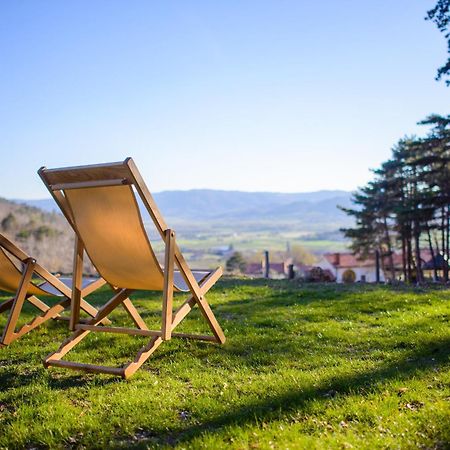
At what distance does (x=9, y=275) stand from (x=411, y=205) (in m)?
22.7

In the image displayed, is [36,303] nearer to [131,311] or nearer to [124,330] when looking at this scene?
[131,311]

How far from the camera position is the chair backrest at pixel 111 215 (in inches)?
153

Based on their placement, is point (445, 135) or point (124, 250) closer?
point (124, 250)

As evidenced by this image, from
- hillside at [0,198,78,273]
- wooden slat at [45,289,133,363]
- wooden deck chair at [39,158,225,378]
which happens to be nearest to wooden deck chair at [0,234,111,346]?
wooden slat at [45,289,133,363]

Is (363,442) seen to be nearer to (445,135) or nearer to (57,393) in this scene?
(57,393)

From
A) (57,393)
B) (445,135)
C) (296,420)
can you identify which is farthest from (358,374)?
(445,135)

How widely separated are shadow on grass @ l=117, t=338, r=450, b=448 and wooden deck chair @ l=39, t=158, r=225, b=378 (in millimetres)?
972

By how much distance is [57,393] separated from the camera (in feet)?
12.3

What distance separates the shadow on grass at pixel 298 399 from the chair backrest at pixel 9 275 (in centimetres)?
244

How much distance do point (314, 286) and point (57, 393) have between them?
6.23 m

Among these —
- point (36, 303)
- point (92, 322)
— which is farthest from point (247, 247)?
point (92, 322)

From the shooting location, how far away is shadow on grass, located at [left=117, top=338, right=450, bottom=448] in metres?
3.01

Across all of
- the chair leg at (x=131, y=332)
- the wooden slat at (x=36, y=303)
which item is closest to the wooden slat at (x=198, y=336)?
the chair leg at (x=131, y=332)

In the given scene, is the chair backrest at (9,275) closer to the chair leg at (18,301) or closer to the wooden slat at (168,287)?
the chair leg at (18,301)
